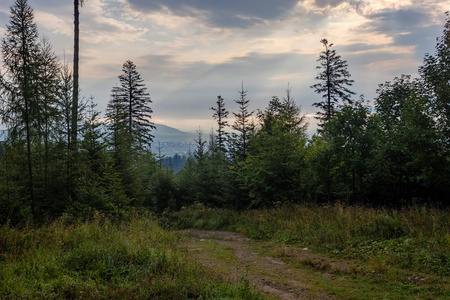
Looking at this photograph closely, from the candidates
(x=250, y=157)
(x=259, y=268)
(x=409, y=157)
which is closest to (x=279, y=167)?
(x=250, y=157)

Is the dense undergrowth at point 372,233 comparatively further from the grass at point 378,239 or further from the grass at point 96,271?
the grass at point 96,271

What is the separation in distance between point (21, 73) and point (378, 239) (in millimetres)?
13718

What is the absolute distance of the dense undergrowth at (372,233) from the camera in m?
7.02

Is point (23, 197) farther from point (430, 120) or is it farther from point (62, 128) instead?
point (430, 120)

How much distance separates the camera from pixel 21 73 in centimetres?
1076

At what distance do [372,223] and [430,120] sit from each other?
6.47 m

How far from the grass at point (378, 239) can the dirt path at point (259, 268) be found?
63cm

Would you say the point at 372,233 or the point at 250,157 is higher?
the point at 250,157

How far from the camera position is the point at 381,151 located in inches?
532

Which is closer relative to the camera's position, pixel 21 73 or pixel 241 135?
pixel 21 73

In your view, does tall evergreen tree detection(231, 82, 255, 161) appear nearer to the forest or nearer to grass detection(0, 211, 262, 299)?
the forest

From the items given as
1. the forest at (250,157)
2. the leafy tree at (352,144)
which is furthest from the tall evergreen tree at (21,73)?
the leafy tree at (352,144)

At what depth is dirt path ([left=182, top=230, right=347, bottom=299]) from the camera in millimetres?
6078

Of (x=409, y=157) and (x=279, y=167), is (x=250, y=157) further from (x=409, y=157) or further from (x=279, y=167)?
(x=409, y=157)
